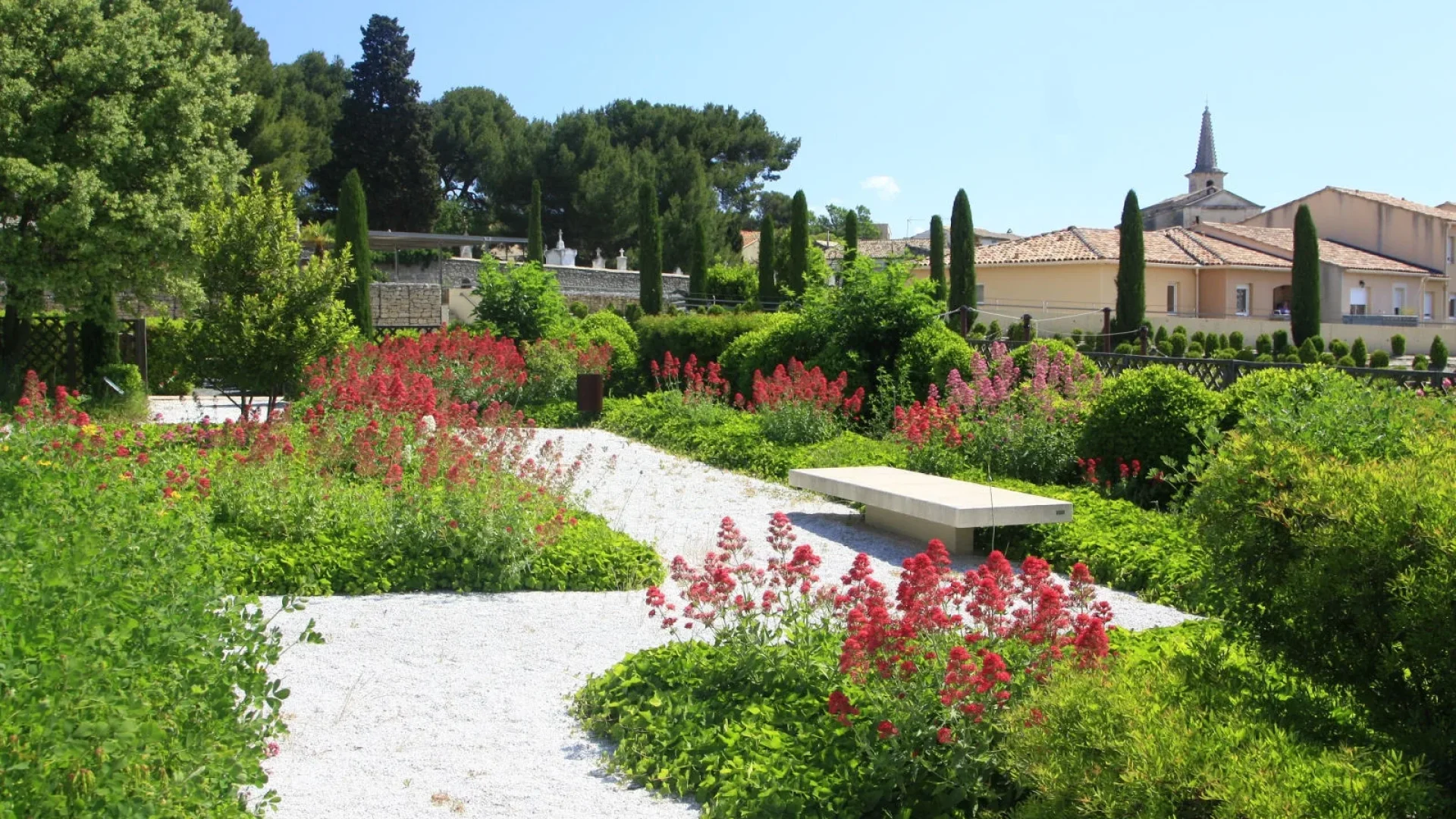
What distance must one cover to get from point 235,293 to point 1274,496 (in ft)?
37.2

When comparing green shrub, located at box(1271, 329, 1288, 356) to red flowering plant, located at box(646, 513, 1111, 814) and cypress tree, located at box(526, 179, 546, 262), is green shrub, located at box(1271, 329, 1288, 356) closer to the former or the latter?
cypress tree, located at box(526, 179, 546, 262)

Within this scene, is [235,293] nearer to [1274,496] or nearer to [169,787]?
[169,787]

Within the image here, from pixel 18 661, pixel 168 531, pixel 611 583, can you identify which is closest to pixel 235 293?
pixel 611 583

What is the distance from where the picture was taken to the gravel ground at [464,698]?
3910 mm

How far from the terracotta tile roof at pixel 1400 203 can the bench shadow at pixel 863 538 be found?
138 feet

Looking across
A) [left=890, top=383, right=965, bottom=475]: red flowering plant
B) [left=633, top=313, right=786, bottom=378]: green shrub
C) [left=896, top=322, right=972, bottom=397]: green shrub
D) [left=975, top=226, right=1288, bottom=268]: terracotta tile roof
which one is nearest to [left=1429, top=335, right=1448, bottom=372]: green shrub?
[left=975, top=226, right=1288, bottom=268]: terracotta tile roof

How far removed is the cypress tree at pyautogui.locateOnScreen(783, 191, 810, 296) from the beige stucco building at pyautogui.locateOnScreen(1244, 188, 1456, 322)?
18.7 meters

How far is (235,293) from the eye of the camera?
12.2m

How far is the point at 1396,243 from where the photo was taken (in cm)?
4362

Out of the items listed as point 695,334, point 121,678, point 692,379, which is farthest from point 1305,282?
point 121,678

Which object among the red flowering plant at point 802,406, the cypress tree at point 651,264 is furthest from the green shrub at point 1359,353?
the red flowering plant at point 802,406

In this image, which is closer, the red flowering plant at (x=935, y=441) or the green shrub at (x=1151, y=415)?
the green shrub at (x=1151, y=415)

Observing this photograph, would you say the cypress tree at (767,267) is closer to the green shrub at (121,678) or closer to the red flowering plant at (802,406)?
the red flowering plant at (802,406)

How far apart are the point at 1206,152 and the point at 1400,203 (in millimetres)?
45949
